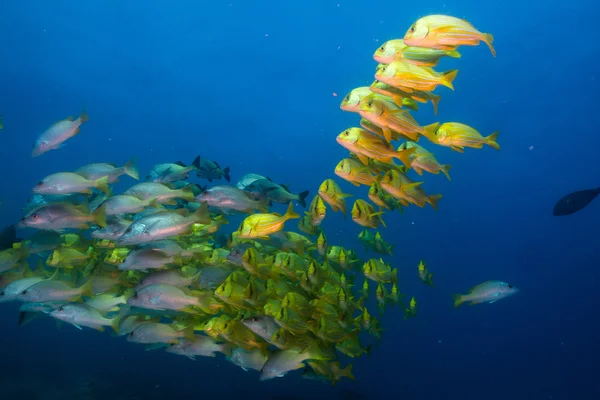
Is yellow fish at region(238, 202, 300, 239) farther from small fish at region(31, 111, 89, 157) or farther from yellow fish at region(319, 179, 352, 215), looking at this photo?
small fish at region(31, 111, 89, 157)

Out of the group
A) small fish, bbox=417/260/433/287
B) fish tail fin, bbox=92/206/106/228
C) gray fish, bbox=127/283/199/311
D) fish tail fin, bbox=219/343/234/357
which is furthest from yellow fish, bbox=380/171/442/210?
fish tail fin, bbox=92/206/106/228

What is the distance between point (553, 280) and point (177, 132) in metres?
40.6

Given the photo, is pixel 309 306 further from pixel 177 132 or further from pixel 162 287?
pixel 177 132

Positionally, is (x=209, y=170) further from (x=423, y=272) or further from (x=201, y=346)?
(x=423, y=272)

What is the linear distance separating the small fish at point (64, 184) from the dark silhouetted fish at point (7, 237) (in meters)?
1.18

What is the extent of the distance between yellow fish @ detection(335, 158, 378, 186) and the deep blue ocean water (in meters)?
7.63

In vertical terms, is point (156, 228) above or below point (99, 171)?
below

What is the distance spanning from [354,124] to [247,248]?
28.7 meters

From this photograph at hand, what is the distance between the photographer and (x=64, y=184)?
16.8 feet

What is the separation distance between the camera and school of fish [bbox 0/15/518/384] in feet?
12.8

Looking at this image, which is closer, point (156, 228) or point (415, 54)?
point (415, 54)

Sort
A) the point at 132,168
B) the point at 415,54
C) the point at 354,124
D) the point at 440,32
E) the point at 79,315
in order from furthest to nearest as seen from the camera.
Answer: the point at 354,124 → the point at 132,168 → the point at 79,315 → the point at 415,54 → the point at 440,32

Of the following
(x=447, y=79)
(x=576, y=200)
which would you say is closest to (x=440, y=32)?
(x=447, y=79)

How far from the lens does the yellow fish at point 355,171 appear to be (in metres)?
4.57
